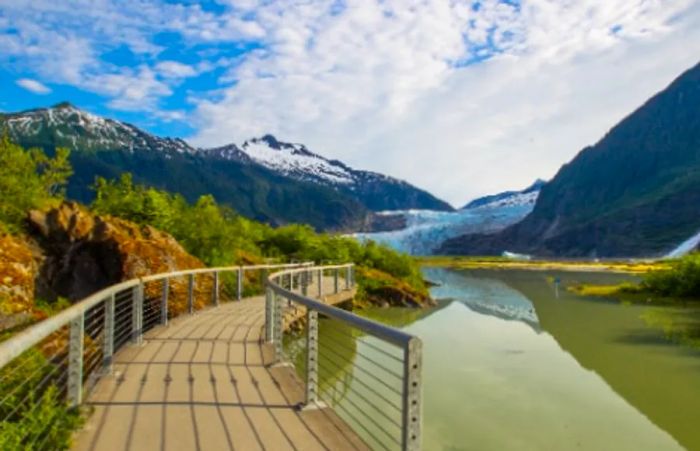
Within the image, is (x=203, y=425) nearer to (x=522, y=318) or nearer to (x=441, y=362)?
(x=441, y=362)

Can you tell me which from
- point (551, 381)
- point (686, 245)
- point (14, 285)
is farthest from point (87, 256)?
point (686, 245)

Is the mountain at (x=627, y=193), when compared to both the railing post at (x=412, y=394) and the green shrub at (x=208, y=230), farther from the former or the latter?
the railing post at (x=412, y=394)

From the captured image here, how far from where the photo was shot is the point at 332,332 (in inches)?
882

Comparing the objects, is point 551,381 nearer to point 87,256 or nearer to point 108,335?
point 108,335

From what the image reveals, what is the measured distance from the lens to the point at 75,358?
6.07 metres

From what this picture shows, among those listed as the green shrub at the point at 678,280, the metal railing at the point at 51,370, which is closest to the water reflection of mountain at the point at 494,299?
the green shrub at the point at 678,280

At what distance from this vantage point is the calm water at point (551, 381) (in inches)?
446

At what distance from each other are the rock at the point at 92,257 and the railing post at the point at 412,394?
12378 mm

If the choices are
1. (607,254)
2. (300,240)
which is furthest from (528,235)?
(300,240)

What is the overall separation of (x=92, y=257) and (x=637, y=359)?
1620 centimetres

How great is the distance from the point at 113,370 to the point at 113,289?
1.21 metres

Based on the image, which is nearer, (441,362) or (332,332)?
(441,362)

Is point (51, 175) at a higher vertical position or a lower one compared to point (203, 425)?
higher

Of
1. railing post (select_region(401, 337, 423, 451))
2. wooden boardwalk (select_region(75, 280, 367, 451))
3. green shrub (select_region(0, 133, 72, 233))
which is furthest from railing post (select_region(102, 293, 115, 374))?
green shrub (select_region(0, 133, 72, 233))
